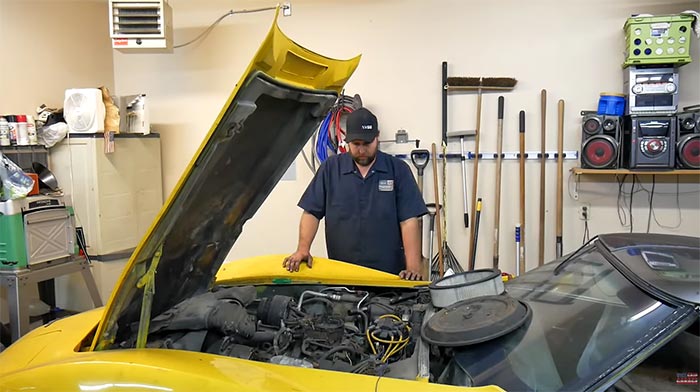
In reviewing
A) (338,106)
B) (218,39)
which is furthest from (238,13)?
(338,106)

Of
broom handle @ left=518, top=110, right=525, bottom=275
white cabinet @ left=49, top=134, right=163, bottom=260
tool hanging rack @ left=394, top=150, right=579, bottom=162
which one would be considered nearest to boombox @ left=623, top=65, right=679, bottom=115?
tool hanging rack @ left=394, top=150, right=579, bottom=162

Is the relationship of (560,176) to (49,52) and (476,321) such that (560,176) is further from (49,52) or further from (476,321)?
(49,52)

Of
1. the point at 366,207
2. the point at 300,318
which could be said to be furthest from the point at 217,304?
the point at 366,207

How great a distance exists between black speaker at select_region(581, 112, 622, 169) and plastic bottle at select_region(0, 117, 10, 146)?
381 centimetres

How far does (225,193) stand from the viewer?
5.16 feet

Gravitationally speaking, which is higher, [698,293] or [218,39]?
[218,39]

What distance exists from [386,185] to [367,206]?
160 millimetres

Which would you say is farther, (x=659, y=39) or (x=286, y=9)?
(x=286, y=9)

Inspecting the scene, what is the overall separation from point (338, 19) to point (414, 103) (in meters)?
0.91

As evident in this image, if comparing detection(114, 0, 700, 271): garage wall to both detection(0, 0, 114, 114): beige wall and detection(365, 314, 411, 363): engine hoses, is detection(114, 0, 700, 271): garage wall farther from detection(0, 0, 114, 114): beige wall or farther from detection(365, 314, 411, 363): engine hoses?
detection(365, 314, 411, 363): engine hoses

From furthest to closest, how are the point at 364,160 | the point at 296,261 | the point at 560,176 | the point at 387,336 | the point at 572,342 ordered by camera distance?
the point at 560,176 → the point at 364,160 → the point at 296,261 → the point at 387,336 → the point at 572,342

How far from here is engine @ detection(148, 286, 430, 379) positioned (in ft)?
5.17

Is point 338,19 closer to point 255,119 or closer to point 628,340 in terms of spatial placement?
point 255,119

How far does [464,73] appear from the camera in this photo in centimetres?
396
